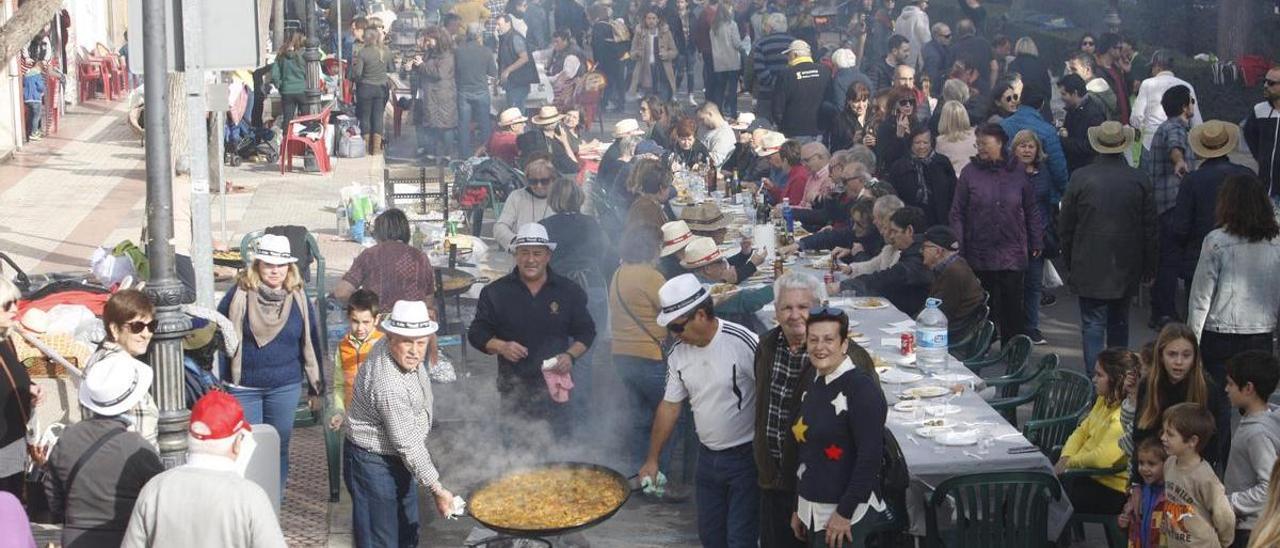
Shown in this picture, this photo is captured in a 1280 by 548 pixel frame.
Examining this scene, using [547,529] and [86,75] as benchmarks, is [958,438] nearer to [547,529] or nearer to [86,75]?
[547,529]

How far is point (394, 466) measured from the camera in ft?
25.0

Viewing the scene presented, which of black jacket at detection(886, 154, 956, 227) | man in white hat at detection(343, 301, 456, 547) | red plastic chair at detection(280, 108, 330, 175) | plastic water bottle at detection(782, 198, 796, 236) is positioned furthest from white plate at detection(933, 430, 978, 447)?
red plastic chair at detection(280, 108, 330, 175)

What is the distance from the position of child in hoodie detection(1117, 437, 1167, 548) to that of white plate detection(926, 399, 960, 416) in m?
1.35

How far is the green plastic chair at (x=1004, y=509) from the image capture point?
7.29m

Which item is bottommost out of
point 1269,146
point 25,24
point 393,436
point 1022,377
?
point 1022,377

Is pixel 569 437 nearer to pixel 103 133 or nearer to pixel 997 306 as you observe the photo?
pixel 997 306

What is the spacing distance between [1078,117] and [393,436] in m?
9.34

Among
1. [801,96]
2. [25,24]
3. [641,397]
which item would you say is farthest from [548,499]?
[801,96]

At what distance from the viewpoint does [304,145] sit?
22141 millimetres

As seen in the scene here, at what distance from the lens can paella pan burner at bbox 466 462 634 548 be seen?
7.22m

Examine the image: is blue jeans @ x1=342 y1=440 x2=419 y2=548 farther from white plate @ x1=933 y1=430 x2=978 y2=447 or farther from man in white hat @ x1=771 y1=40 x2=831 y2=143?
man in white hat @ x1=771 y1=40 x2=831 y2=143

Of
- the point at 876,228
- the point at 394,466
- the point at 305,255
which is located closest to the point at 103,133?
the point at 305,255

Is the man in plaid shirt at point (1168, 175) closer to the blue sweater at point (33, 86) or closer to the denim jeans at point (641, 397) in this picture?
the denim jeans at point (641, 397)

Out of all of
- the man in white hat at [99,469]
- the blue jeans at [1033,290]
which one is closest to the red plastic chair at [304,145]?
the blue jeans at [1033,290]
